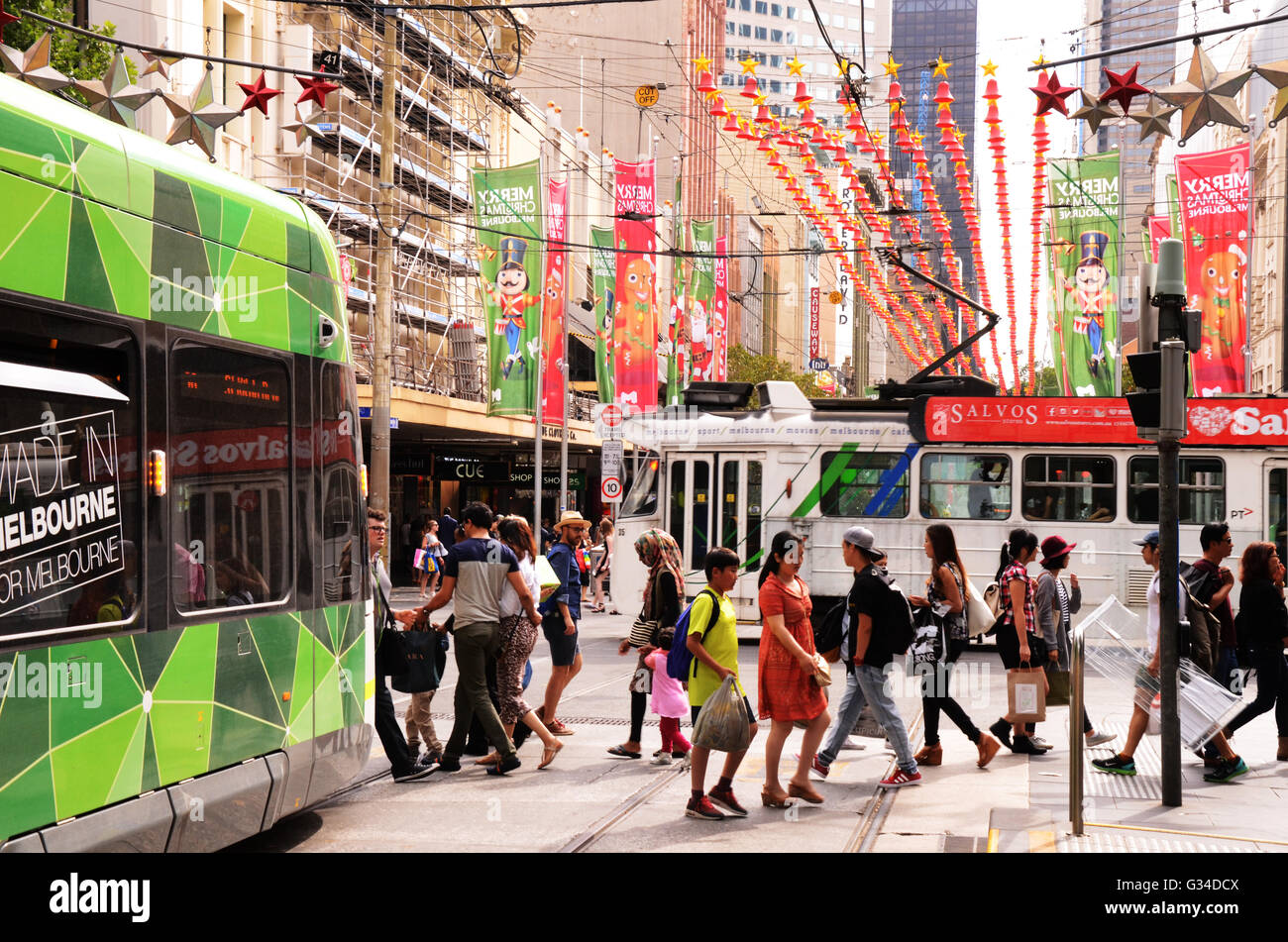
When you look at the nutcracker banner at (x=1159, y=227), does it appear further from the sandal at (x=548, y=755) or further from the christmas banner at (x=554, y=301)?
the sandal at (x=548, y=755)

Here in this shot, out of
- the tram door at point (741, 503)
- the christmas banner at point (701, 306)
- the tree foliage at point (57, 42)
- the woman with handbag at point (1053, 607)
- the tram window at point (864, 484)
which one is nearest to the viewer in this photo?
the woman with handbag at point (1053, 607)

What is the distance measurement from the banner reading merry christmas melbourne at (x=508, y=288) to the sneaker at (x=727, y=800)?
22.2 meters

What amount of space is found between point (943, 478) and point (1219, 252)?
13.3 m

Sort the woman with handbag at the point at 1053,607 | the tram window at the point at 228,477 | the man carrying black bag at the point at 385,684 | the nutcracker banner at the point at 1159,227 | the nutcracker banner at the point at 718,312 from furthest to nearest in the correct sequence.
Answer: the nutcracker banner at the point at 718,312, the nutcracker banner at the point at 1159,227, the woman with handbag at the point at 1053,607, the man carrying black bag at the point at 385,684, the tram window at the point at 228,477

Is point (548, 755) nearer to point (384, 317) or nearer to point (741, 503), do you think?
point (741, 503)

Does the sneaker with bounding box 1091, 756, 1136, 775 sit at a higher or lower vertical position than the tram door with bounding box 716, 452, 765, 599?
lower

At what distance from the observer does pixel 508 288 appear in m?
30.2

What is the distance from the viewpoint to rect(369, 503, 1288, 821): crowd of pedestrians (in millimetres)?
8555

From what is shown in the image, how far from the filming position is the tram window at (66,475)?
4980 mm

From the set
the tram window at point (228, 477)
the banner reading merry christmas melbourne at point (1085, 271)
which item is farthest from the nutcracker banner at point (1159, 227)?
the tram window at point (228, 477)

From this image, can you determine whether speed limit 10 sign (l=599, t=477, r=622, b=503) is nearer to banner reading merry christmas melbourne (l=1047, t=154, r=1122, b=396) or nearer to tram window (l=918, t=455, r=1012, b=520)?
tram window (l=918, t=455, r=1012, b=520)

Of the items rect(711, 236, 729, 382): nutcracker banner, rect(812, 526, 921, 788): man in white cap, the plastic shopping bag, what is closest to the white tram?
rect(812, 526, 921, 788): man in white cap

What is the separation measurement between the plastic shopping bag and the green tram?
1971 millimetres
